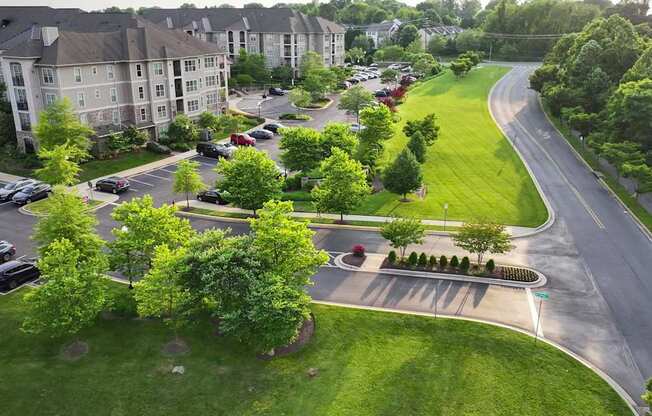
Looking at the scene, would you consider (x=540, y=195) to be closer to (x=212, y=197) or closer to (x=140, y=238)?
(x=212, y=197)

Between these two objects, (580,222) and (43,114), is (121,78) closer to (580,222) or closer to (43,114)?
(43,114)

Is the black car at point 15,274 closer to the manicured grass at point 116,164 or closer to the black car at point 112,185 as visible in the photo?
the black car at point 112,185

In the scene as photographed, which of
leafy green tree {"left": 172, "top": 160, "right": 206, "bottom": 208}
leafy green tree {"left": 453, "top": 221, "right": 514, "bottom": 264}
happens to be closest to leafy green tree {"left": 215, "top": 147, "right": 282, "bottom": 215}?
leafy green tree {"left": 172, "top": 160, "right": 206, "bottom": 208}

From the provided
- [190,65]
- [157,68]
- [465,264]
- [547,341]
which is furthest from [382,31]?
[547,341]

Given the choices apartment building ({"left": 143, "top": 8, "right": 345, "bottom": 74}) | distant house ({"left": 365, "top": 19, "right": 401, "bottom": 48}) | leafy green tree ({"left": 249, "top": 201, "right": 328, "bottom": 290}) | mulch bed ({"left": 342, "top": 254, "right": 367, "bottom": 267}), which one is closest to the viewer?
leafy green tree ({"left": 249, "top": 201, "right": 328, "bottom": 290})

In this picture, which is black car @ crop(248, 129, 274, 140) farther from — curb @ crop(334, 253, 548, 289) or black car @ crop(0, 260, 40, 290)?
black car @ crop(0, 260, 40, 290)

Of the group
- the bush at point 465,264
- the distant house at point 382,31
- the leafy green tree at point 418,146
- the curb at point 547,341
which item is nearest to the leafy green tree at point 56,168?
the curb at point 547,341
